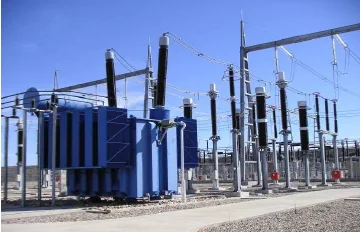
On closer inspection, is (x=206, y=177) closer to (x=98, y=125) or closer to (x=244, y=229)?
(x=98, y=125)

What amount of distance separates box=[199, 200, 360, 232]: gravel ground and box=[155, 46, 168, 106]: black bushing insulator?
9.36 meters

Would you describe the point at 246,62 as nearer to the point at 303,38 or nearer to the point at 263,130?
the point at 303,38

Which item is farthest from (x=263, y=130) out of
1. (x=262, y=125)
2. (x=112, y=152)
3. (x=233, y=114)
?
(x=112, y=152)

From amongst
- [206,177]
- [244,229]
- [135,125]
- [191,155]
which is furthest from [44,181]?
[244,229]

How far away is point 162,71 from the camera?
22.8 m

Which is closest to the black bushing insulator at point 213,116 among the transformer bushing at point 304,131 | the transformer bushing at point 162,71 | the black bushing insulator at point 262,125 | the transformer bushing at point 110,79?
the transformer bushing at point 304,131

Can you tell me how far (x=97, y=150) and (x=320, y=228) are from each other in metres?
11.1

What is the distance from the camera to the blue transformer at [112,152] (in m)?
19.6

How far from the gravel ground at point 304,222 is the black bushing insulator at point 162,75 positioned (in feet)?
30.7

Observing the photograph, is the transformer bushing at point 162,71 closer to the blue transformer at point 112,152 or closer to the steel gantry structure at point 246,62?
the blue transformer at point 112,152

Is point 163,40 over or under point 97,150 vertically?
over

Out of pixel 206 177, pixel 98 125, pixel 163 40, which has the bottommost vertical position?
pixel 206 177

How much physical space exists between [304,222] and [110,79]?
1625cm

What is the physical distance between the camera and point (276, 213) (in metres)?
14.8
